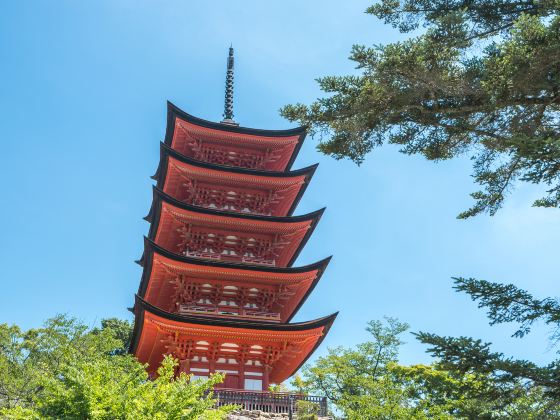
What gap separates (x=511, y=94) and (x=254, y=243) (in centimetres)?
1296

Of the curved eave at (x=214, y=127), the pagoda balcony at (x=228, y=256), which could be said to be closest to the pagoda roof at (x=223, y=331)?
the pagoda balcony at (x=228, y=256)

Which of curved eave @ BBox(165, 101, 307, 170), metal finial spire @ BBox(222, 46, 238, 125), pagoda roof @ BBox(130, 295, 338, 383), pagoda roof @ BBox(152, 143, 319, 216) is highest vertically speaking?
metal finial spire @ BBox(222, 46, 238, 125)

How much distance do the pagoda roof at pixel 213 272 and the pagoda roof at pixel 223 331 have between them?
5.23 feet

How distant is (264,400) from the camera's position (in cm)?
1405

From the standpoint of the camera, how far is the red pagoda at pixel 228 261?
52.1ft

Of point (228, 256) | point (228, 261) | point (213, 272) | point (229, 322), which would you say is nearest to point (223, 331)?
point (229, 322)

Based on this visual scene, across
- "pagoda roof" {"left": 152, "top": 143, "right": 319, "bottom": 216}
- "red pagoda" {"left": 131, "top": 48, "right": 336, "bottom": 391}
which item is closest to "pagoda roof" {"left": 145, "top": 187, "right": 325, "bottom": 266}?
"red pagoda" {"left": 131, "top": 48, "right": 336, "bottom": 391}

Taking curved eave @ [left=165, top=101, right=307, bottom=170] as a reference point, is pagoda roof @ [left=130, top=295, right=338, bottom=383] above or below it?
below

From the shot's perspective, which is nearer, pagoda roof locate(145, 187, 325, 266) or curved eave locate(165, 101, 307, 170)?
pagoda roof locate(145, 187, 325, 266)

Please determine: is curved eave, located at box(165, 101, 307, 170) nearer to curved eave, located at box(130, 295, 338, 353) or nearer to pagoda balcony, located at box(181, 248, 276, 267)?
pagoda balcony, located at box(181, 248, 276, 267)

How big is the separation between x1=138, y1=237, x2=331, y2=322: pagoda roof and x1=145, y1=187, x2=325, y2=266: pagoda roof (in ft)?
6.32

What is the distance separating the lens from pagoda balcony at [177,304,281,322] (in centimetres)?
1664

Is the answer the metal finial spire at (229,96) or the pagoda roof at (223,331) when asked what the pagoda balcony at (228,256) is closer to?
the pagoda roof at (223,331)

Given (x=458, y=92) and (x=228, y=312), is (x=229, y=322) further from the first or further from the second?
(x=458, y=92)
